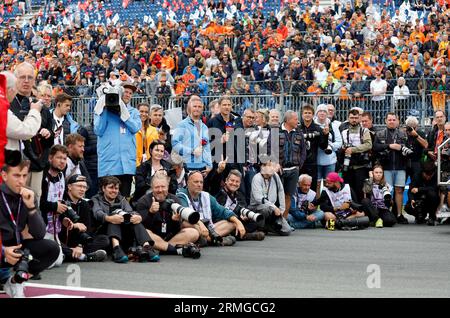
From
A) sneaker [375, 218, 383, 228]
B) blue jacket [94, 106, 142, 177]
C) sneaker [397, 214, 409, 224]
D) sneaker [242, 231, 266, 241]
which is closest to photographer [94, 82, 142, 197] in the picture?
blue jacket [94, 106, 142, 177]

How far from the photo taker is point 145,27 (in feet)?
111

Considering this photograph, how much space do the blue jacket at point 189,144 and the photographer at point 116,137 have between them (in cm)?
96

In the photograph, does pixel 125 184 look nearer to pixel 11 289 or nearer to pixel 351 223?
pixel 351 223

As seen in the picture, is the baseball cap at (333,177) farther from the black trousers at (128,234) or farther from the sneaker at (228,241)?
the black trousers at (128,234)

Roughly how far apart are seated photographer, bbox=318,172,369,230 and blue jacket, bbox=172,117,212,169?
2.29 meters

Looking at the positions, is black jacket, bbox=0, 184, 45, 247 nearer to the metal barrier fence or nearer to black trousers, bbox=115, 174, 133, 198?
black trousers, bbox=115, 174, 133, 198

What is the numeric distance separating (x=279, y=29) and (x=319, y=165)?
43.3ft

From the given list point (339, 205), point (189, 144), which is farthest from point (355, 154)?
point (189, 144)

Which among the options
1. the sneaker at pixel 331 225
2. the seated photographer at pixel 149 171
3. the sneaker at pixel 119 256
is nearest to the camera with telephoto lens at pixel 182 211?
the sneaker at pixel 119 256

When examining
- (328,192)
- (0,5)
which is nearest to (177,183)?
(328,192)

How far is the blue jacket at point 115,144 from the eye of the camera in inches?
511

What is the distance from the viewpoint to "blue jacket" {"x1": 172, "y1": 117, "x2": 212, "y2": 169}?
1401 cm

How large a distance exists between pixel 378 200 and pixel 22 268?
905cm
